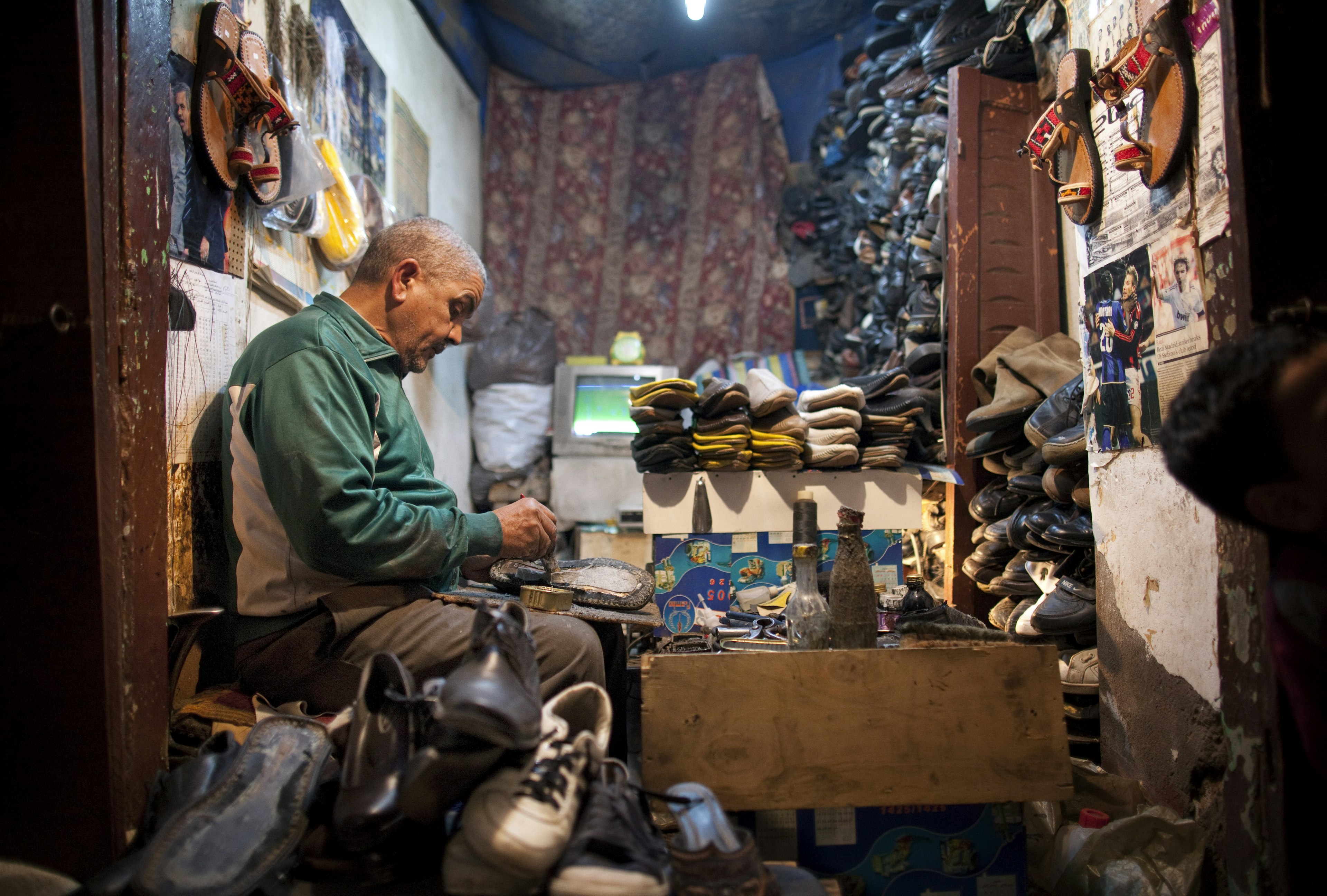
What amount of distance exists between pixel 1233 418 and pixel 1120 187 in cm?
119

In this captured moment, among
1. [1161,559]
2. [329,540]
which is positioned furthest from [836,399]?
[329,540]

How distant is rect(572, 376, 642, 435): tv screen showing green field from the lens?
18.0ft

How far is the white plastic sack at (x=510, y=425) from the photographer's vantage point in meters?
5.45

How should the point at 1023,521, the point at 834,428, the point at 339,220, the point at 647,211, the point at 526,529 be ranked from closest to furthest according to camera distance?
1. the point at 526,529
2. the point at 1023,521
3. the point at 339,220
4. the point at 834,428
5. the point at 647,211

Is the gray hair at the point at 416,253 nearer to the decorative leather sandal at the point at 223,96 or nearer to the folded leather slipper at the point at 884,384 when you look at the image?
the decorative leather sandal at the point at 223,96

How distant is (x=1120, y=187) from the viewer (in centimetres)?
212

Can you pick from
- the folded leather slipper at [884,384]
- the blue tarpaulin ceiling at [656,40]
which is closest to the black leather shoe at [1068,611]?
the folded leather slipper at [884,384]

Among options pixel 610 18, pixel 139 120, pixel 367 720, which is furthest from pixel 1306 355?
pixel 610 18

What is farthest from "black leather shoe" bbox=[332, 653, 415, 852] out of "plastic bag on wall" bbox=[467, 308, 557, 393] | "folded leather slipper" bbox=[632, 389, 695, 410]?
"plastic bag on wall" bbox=[467, 308, 557, 393]

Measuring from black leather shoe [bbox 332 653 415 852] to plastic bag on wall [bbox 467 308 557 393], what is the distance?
4.01 metres

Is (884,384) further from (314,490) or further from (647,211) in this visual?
(647,211)

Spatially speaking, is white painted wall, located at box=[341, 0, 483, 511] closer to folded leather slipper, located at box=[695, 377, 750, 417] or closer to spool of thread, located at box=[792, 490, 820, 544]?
folded leather slipper, located at box=[695, 377, 750, 417]

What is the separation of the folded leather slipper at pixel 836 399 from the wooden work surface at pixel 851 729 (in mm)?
1674

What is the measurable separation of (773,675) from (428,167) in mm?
4198
